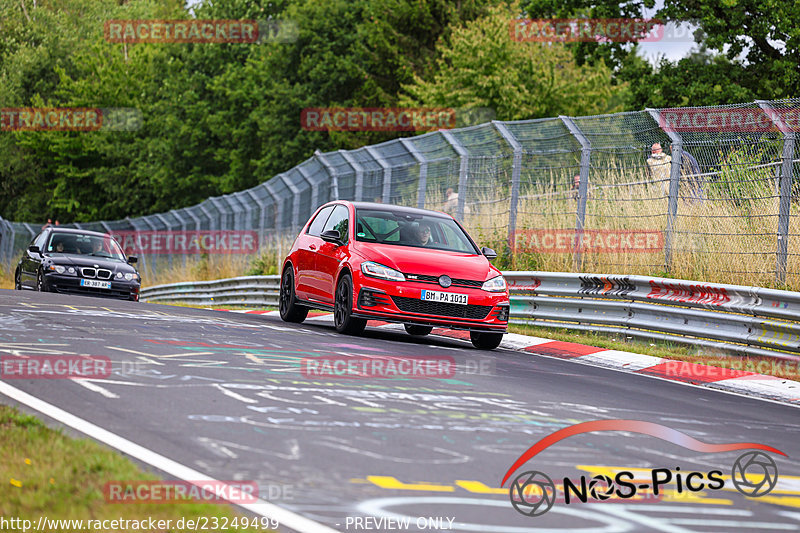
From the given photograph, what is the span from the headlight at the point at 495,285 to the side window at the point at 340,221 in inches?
72.0

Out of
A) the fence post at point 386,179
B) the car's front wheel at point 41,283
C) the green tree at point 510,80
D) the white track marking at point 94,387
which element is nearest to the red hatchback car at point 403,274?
the white track marking at point 94,387

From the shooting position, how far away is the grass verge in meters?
4.27

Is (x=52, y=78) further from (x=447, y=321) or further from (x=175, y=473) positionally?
(x=175, y=473)

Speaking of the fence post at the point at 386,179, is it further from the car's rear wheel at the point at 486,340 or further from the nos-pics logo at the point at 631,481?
the nos-pics logo at the point at 631,481

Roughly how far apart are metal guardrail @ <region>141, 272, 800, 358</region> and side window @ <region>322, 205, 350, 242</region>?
2.94m

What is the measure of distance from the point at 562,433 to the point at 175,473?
2.54 meters

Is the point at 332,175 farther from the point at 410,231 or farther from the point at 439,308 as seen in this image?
the point at 439,308

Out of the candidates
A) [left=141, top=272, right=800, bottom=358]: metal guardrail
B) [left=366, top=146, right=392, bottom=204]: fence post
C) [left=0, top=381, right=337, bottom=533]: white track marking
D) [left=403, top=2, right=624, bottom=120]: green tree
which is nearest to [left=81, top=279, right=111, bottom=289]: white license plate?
[left=366, top=146, right=392, bottom=204]: fence post

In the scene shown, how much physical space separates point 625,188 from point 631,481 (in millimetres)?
10625

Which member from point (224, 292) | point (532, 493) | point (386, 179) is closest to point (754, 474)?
point (532, 493)

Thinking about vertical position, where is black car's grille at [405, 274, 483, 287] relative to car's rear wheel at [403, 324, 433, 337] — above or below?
above

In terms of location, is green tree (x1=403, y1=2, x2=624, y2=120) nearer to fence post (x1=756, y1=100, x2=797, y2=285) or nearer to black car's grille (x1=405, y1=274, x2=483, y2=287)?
fence post (x1=756, y1=100, x2=797, y2=285)

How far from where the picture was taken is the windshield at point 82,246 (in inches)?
854

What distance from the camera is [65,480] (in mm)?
4727
